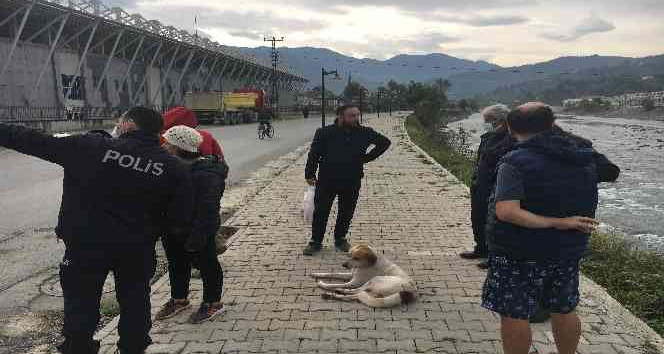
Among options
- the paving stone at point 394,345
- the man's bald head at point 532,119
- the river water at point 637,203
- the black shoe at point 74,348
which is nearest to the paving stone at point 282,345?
the paving stone at point 394,345

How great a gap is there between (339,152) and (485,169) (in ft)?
5.02

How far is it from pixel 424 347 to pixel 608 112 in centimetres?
12285

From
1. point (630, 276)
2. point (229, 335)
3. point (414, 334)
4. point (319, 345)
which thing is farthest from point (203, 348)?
point (630, 276)

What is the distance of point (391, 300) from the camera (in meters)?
4.20

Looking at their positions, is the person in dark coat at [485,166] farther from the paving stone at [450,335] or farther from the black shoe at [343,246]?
the black shoe at [343,246]

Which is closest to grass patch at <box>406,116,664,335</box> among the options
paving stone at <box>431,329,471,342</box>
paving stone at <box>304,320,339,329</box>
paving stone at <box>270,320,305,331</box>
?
paving stone at <box>431,329,471,342</box>

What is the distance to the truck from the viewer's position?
37.7 m

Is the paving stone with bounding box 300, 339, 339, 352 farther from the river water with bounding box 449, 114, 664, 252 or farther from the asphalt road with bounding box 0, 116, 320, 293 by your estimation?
the river water with bounding box 449, 114, 664, 252

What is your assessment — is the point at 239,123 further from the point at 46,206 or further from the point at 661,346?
the point at 661,346

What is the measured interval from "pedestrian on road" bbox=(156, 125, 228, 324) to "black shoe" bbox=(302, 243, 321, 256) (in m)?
1.83

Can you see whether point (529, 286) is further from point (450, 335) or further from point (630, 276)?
point (630, 276)

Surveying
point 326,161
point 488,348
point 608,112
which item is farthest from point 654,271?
point 608,112

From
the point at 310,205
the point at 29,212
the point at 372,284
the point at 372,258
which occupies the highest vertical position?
the point at 310,205

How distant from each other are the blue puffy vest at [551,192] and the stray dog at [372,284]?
5.44ft
